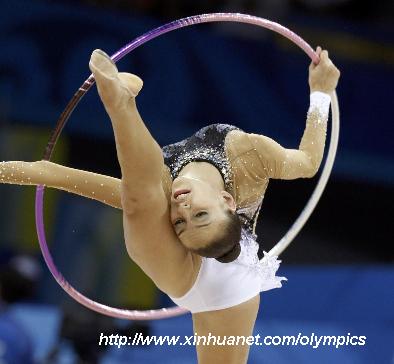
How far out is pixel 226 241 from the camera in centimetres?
261

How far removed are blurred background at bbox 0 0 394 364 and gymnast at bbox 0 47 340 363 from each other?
1.74m

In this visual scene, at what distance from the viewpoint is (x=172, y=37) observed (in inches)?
220

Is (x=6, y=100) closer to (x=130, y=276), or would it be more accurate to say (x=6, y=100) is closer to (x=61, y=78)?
(x=61, y=78)

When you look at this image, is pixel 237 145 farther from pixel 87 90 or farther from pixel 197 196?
pixel 87 90

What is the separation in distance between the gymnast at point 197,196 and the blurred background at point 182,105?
1736mm

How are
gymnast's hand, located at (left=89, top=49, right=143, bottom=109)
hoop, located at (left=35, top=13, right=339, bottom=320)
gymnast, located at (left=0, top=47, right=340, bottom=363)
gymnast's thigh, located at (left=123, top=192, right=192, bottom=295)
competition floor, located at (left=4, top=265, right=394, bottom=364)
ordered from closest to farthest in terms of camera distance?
gymnast's hand, located at (left=89, top=49, right=143, bottom=109)
gymnast, located at (left=0, top=47, right=340, bottom=363)
gymnast's thigh, located at (left=123, top=192, right=192, bottom=295)
hoop, located at (left=35, top=13, right=339, bottom=320)
competition floor, located at (left=4, top=265, right=394, bottom=364)

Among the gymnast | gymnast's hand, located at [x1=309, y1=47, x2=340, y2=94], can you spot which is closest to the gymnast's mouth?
the gymnast

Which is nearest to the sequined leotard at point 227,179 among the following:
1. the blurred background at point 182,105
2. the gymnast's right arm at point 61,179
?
the gymnast's right arm at point 61,179

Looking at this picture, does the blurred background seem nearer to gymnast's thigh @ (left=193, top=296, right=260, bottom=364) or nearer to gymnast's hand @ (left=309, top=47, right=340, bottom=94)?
gymnast's hand @ (left=309, top=47, right=340, bottom=94)

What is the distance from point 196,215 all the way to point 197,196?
5cm

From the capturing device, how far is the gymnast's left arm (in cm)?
288

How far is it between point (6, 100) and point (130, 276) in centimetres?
130

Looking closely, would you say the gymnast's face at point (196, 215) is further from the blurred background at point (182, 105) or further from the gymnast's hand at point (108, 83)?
the blurred background at point (182, 105)

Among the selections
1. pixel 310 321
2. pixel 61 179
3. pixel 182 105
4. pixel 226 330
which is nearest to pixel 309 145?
pixel 226 330
